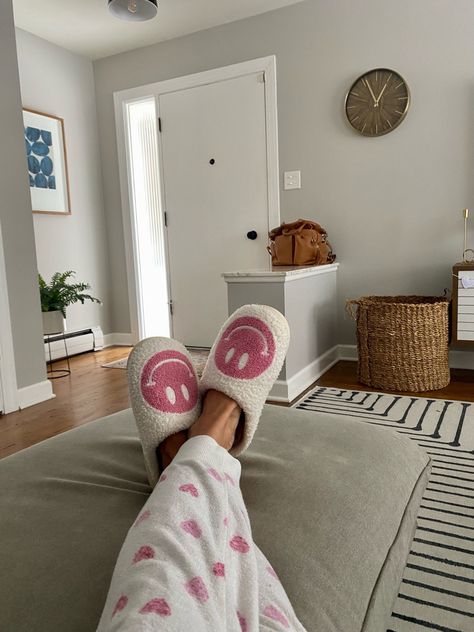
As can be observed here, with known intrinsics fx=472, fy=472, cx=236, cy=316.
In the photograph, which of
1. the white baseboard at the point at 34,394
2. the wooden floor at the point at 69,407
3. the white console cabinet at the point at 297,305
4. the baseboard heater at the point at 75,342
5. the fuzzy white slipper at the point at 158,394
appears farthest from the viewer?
the baseboard heater at the point at 75,342

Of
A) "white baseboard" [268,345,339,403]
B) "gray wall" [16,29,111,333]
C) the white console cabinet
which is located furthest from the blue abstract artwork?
"white baseboard" [268,345,339,403]

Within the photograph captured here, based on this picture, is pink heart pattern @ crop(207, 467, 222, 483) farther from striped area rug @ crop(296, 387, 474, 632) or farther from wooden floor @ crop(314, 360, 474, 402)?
wooden floor @ crop(314, 360, 474, 402)

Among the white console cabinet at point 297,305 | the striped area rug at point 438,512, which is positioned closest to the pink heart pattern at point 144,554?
the striped area rug at point 438,512

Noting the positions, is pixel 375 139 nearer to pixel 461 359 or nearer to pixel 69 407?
pixel 461 359

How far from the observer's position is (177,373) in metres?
0.84

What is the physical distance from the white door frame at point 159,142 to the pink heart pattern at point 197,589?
266cm

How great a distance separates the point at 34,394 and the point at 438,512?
6.15 feet

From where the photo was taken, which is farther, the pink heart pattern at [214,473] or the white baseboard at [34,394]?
the white baseboard at [34,394]

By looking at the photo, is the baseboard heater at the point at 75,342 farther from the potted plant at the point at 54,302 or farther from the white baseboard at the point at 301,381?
the white baseboard at the point at 301,381

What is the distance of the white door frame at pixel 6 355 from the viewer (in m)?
2.14

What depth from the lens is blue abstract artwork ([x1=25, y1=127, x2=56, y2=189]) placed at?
3.01 m

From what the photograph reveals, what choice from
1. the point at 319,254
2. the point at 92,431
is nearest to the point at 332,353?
the point at 319,254

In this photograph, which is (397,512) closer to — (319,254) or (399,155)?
(319,254)

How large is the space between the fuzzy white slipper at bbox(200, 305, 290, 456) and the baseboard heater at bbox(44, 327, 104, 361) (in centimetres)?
245
